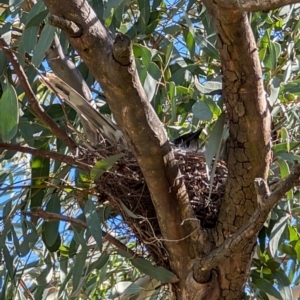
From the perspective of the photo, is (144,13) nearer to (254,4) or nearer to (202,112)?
(202,112)

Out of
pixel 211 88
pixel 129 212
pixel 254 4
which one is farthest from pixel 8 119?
pixel 254 4

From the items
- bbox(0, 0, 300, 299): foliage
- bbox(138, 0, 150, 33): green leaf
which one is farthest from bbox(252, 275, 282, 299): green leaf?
bbox(138, 0, 150, 33): green leaf

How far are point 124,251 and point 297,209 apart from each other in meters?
0.47

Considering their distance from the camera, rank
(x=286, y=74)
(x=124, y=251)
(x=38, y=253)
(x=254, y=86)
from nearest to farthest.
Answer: (x=254, y=86), (x=124, y=251), (x=286, y=74), (x=38, y=253)

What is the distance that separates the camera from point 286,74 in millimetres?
1457

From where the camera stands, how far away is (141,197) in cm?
135

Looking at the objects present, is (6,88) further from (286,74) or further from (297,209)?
(297,209)

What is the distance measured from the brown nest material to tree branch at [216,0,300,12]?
514 mm

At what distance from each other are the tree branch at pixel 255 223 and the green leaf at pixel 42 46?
49 cm

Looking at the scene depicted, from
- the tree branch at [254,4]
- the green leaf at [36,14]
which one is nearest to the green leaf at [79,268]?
the green leaf at [36,14]

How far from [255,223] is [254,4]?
40cm

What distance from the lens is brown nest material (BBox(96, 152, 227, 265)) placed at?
1.33 metres

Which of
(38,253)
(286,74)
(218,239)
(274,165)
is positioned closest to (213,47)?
(286,74)

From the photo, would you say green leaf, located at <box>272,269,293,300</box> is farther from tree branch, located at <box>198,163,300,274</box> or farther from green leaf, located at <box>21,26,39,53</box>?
green leaf, located at <box>21,26,39,53</box>
